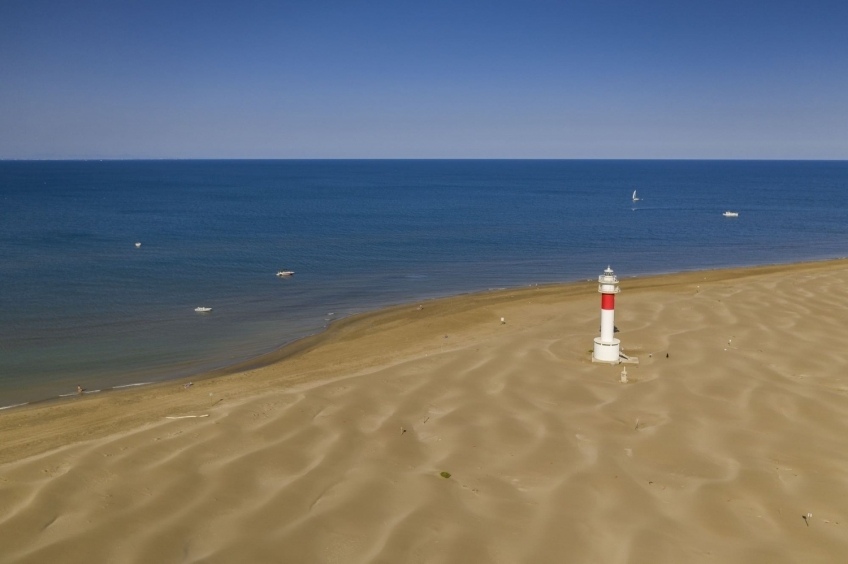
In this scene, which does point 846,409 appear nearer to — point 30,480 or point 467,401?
point 467,401

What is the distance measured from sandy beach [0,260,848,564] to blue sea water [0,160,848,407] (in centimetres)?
762

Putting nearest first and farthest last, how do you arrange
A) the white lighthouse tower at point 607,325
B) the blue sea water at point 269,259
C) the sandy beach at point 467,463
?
the sandy beach at point 467,463
the white lighthouse tower at point 607,325
the blue sea water at point 269,259

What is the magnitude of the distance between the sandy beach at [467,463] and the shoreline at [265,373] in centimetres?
20

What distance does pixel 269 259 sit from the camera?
45.4m

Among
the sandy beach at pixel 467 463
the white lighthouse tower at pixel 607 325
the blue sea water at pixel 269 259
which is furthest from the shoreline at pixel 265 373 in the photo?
the white lighthouse tower at pixel 607 325

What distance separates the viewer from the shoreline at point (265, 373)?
44.7ft

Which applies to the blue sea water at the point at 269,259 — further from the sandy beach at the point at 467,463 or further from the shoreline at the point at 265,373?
the sandy beach at the point at 467,463

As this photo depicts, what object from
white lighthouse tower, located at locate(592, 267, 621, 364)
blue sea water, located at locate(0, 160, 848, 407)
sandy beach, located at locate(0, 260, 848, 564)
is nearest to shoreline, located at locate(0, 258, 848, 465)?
sandy beach, located at locate(0, 260, 848, 564)

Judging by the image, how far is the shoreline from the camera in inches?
536

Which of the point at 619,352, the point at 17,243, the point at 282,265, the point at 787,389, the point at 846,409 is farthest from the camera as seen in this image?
the point at 17,243

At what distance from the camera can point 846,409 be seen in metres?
12.2

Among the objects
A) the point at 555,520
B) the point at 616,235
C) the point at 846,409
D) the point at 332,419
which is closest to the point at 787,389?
the point at 846,409

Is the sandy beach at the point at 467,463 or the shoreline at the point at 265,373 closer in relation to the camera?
the sandy beach at the point at 467,463

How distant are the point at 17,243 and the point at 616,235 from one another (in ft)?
161
